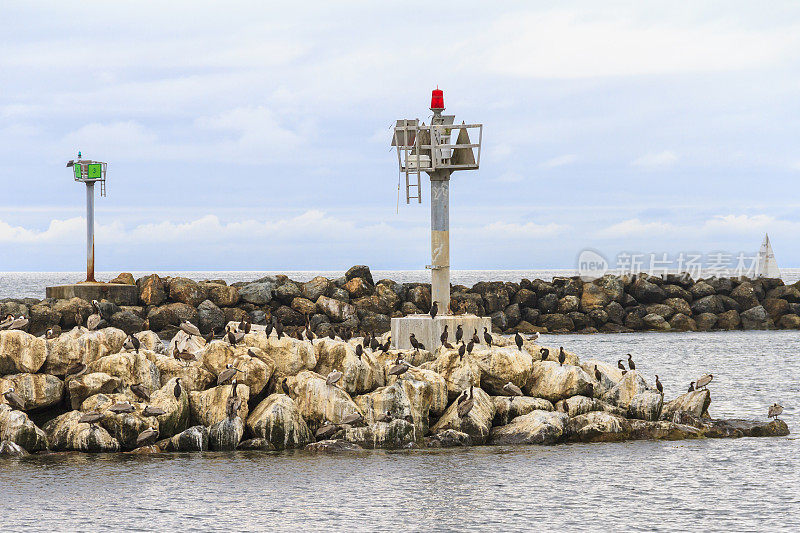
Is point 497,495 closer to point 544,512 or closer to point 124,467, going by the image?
point 544,512

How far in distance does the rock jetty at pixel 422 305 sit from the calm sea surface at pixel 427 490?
22946 mm

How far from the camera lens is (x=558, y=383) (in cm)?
2138

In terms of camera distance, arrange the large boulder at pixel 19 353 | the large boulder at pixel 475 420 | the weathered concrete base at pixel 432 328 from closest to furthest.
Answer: the large boulder at pixel 19 353
the large boulder at pixel 475 420
the weathered concrete base at pixel 432 328

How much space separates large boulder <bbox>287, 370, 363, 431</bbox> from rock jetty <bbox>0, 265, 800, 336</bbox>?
21497 mm

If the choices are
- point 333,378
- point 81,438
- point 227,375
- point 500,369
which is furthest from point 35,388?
point 500,369

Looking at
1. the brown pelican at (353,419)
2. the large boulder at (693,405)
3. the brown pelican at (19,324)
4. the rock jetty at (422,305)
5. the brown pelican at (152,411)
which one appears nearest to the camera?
the brown pelican at (152,411)

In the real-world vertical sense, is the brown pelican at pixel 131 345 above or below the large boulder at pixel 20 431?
above

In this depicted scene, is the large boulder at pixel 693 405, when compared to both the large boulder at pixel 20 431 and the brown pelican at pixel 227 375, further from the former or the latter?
the large boulder at pixel 20 431

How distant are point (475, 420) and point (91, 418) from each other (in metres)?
7.64

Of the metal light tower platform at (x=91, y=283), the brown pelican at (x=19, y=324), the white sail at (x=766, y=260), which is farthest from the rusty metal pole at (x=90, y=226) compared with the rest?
the white sail at (x=766, y=260)

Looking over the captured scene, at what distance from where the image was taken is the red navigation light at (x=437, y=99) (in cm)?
2595

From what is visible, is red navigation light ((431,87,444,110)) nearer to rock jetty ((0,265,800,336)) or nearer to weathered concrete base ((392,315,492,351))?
weathered concrete base ((392,315,492,351))

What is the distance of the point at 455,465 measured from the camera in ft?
59.9

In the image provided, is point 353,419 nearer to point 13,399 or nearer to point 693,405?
point 13,399
